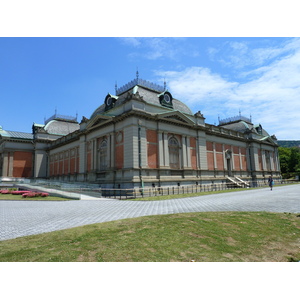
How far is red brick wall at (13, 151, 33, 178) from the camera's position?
47041mm

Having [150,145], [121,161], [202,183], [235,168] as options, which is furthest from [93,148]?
[235,168]

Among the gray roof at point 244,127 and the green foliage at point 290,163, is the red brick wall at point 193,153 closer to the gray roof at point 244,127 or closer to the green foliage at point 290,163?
the gray roof at point 244,127

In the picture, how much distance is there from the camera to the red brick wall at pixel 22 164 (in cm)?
4704

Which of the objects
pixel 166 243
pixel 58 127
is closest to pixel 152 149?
pixel 166 243

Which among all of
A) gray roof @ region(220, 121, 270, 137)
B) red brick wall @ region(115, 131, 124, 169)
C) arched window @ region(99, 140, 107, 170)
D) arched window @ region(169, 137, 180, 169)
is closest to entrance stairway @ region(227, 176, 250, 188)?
arched window @ region(169, 137, 180, 169)

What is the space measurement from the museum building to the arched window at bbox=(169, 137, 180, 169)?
14 cm

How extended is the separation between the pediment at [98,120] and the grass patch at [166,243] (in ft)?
74.1

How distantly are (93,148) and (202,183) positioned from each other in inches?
660

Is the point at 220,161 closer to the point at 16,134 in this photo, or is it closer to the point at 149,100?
the point at 149,100

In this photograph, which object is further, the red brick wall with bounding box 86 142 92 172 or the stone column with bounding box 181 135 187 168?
the red brick wall with bounding box 86 142 92 172

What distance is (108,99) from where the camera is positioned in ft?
106

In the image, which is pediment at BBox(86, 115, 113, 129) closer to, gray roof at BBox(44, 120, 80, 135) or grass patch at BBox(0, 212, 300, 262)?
gray roof at BBox(44, 120, 80, 135)

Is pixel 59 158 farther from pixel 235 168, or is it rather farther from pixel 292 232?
pixel 292 232

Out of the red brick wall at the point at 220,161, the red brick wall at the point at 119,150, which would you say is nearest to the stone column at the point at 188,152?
the red brick wall at the point at 220,161
